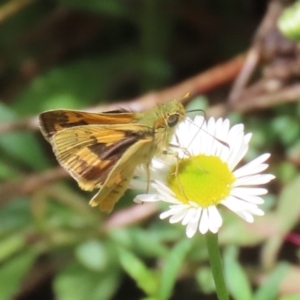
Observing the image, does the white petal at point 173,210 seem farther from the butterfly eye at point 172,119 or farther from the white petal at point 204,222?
the butterfly eye at point 172,119

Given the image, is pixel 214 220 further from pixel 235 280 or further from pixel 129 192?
pixel 129 192

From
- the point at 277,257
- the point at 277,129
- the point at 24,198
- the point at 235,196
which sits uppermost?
the point at 235,196

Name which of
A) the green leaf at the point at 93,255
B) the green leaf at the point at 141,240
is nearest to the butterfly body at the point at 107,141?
the green leaf at the point at 141,240

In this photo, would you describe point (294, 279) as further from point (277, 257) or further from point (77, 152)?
point (77, 152)

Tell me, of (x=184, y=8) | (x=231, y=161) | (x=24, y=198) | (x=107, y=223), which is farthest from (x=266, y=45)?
(x=231, y=161)

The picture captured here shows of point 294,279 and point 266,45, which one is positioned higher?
point 266,45

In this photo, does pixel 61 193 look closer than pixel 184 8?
Yes

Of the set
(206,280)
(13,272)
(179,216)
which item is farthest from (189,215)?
(13,272)
